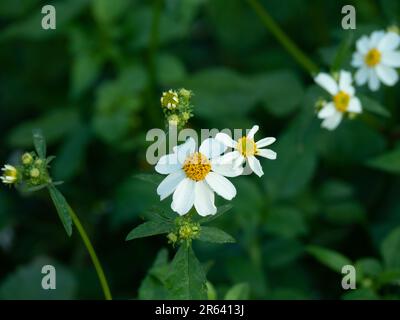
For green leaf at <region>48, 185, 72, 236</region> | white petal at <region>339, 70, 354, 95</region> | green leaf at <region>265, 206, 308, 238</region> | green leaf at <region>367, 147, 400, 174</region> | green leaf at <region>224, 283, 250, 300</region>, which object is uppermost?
white petal at <region>339, 70, 354, 95</region>

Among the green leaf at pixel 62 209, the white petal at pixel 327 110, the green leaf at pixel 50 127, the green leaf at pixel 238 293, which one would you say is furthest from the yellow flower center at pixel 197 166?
the green leaf at pixel 50 127

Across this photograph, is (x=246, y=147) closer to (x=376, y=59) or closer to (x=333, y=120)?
(x=333, y=120)

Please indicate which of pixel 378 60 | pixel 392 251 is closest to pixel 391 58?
pixel 378 60

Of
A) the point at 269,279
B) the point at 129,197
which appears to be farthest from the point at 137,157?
the point at 269,279

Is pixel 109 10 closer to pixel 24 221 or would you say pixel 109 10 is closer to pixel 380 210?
pixel 24 221

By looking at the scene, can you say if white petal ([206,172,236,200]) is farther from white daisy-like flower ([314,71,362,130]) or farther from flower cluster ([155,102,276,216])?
white daisy-like flower ([314,71,362,130])

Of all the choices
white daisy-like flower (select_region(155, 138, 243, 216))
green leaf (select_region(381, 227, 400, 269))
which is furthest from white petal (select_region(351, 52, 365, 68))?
white daisy-like flower (select_region(155, 138, 243, 216))
